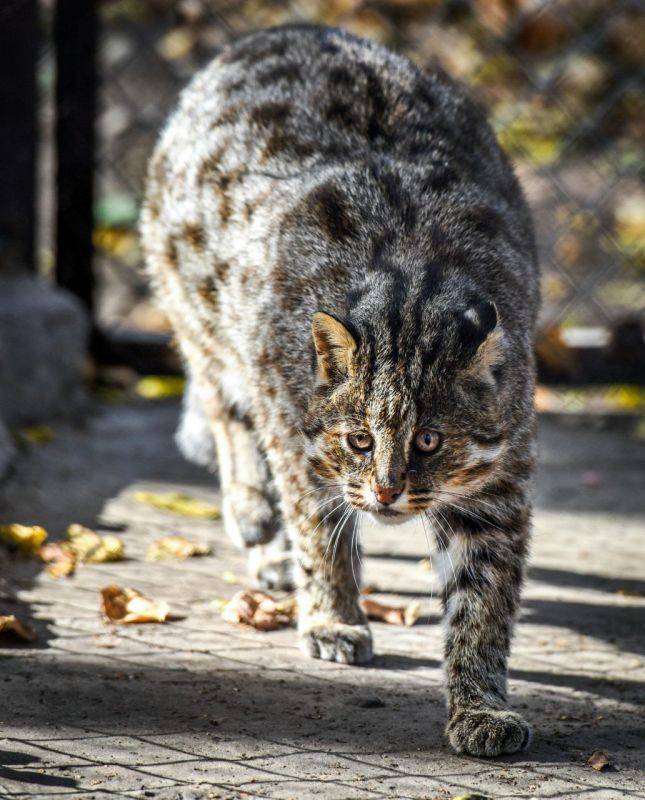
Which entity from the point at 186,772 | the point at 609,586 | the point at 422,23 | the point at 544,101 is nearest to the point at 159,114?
the point at 422,23

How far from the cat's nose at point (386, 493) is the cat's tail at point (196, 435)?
1.93m

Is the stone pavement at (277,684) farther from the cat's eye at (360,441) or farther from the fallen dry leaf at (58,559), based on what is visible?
the cat's eye at (360,441)

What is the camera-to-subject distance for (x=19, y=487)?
4.95 metres

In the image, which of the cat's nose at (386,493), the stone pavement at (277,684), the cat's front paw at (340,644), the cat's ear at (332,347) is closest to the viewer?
the stone pavement at (277,684)

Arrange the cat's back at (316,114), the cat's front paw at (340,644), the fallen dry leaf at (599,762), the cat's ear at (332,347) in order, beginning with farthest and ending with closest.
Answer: the cat's back at (316,114)
the cat's front paw at (340,644)
the cat's ear at (332,347)
the fallen dry leaf at (599,762)

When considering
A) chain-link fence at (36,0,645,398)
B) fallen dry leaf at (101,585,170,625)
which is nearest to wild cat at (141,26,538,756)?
fallen dry leaf at (101,585,170,625)

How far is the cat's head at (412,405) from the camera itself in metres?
3.24

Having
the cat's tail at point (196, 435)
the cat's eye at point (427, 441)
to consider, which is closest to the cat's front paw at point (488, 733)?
the cat's eye at point (427, 441)

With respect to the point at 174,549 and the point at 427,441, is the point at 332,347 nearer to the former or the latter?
the point at 427,441

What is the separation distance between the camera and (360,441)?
10.9 ft

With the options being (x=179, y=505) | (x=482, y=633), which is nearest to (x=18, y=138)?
(x=179, y=505)

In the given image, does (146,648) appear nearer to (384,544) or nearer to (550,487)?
(384,544)

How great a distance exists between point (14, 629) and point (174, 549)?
106cm

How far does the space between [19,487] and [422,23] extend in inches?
177
